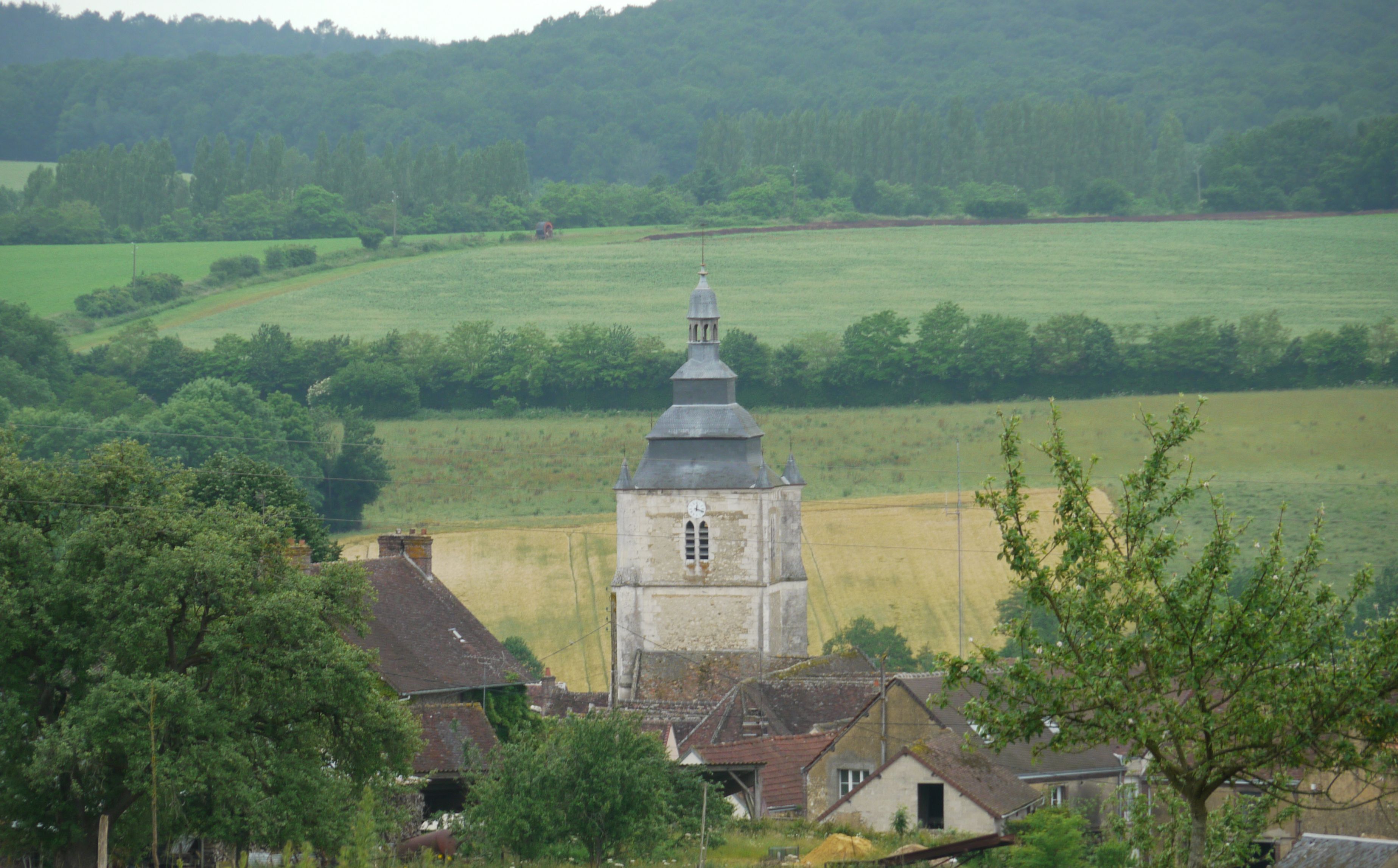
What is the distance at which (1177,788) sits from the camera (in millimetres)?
18172

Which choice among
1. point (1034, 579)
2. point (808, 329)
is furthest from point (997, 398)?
point (1034, 579)

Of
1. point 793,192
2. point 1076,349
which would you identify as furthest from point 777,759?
point 793,192

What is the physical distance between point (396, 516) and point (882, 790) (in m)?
59.3

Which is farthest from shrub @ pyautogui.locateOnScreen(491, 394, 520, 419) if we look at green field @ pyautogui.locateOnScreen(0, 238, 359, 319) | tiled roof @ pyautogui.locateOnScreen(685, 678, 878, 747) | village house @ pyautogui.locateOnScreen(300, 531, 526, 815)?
tiled roof @ pyautogui.locateOnScreen(685, 678, 878, 747)

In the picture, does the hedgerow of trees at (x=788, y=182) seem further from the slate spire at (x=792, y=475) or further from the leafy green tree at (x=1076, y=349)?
the slate spire at (x=792, y=475)

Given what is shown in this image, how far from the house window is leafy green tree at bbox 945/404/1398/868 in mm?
25633

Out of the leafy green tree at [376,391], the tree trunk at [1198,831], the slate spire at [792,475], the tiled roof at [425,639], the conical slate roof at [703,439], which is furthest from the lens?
the leafy green tree at [376,391]

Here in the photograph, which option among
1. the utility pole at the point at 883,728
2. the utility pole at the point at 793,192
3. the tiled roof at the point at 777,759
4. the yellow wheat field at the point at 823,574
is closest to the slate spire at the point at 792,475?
the yellow wheat field at the point at 823,574

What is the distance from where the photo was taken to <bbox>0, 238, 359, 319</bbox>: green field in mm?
142750

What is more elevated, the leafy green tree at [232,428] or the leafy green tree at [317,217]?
the leafy green tree at [317,217]

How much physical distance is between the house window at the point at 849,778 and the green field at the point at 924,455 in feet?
158

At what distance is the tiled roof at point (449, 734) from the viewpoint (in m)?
41.0

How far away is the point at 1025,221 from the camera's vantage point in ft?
543

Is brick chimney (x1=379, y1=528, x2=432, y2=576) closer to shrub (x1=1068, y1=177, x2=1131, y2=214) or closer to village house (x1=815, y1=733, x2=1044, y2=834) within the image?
village house (x1=815, y1=733, x2=1044, y2=834)
